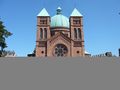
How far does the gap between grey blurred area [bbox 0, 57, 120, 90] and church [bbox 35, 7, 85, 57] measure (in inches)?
1954

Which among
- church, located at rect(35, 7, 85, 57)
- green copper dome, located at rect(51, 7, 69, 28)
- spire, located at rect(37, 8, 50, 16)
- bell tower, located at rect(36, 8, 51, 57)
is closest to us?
church, located at rect(35, 7, 85, 57)

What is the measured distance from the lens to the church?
60.3m

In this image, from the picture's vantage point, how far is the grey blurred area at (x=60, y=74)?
9.04 m

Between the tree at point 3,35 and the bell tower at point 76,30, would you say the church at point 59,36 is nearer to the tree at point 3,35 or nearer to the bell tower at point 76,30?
the bell tower at point 76,30

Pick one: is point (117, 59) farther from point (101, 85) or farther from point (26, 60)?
point (26, 60)

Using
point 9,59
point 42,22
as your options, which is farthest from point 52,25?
point 9,59

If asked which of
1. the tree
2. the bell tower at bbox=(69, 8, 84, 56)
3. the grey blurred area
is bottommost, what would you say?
the grey blurred area

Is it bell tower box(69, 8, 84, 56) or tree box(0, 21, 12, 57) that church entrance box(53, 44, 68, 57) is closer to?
bell tower box(69, 8, 84, 56)

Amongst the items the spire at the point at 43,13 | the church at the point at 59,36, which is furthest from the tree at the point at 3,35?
the spire at the point at 43,13

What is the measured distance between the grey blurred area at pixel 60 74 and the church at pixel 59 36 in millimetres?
49621

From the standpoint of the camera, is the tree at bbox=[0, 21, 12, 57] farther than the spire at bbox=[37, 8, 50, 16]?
No

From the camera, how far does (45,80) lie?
9227mm

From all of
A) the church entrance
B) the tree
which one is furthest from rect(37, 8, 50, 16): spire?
the tree

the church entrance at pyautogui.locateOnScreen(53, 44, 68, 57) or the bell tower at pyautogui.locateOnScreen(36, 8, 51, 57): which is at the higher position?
the bell tower at pyautogui.locateOnScreen(36, 8, 51, 57)
